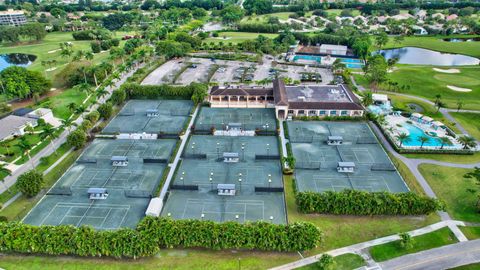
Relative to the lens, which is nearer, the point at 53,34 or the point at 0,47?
the point at 0,47

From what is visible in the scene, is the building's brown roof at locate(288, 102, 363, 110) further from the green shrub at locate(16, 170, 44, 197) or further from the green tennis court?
the green shrub at locate(16, 170, 44, 197)

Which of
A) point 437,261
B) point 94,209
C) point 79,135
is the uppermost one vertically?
point 79,135

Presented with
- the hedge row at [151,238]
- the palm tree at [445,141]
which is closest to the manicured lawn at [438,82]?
the palm tree at [445,141]

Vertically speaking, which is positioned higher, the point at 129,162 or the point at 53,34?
the point at 53,34

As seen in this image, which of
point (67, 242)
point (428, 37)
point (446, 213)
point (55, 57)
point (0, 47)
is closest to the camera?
point (67, 242)

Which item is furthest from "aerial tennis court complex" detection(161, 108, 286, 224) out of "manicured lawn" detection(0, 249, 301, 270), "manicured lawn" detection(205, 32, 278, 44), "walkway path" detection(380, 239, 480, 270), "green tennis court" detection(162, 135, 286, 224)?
"manicured lawn" detection(205, 32, 278, 44)

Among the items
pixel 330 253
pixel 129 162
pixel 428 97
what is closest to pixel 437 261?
pixel 330 253

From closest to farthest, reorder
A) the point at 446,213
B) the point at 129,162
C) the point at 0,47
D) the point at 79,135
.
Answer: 1. the point at 446,213
2. the point at 129,162
3. the point at 79,135
4. the point at 0,47

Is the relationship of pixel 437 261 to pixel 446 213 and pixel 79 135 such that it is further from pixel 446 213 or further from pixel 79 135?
pixel 79 135
